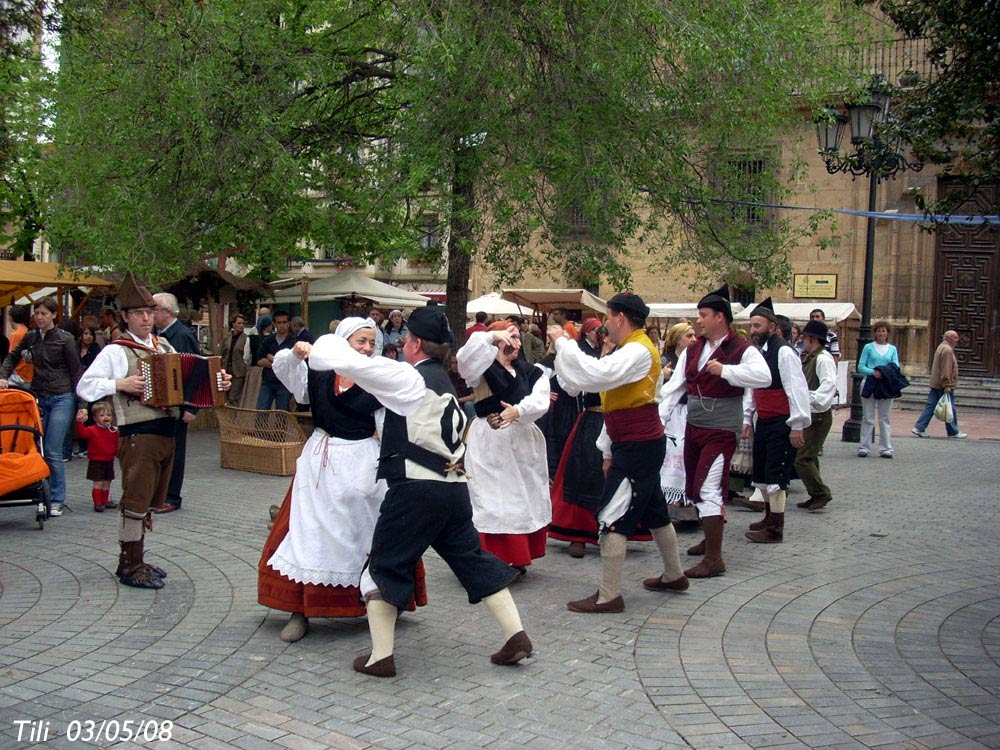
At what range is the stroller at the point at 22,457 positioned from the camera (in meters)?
8.52

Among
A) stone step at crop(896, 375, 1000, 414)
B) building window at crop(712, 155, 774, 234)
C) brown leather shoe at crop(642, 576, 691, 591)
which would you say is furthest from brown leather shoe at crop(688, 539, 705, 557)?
stone step at crop(896, 375, 1000, 414)

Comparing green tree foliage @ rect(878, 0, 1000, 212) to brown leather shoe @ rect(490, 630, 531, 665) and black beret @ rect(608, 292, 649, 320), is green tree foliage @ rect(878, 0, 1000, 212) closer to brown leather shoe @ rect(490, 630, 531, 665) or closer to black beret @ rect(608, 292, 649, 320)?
black beret @ rect(608, 292, 649, 320)

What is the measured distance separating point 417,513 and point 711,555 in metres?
3.11

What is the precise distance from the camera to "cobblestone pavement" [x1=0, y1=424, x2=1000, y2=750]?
4445 mm

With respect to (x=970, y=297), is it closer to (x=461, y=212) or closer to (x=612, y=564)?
(x=461, y=212)

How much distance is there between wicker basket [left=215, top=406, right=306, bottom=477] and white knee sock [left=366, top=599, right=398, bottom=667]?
279 inches

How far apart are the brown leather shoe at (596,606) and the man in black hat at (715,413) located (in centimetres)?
110

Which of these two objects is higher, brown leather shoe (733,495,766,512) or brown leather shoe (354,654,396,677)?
brown leather shoe (354,654,396,677)

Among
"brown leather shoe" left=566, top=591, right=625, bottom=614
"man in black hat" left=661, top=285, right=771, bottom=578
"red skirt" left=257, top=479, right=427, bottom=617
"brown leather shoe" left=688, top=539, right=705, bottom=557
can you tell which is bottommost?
"brown leather shoe" left=688, top=539, right=705, bottom=557

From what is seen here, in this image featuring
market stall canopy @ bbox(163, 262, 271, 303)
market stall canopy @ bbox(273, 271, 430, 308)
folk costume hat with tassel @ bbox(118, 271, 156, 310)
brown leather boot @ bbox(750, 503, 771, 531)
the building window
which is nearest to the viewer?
folk costume hat with tassel @ bbox(118, 271, 156, 310)

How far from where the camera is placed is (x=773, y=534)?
866 centimetres

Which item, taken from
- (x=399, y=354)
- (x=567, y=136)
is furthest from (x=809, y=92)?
(x=399, y=354)

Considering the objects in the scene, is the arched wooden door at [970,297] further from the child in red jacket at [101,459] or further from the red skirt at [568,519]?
the child in red jacket at [101,459]

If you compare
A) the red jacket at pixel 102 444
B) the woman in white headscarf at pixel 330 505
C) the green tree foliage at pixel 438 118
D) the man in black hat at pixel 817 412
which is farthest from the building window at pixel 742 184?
Answer: the woman in white headscarf at pixel 330 505
